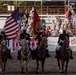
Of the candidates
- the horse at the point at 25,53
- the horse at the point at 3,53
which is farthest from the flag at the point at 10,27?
the horse at the point at 25,53

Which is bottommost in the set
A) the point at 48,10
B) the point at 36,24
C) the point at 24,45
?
the point at 24,45

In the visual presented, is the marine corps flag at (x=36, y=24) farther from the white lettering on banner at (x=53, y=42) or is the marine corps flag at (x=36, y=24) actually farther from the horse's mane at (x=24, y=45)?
the white lettering on banner at (x=53, y=42)

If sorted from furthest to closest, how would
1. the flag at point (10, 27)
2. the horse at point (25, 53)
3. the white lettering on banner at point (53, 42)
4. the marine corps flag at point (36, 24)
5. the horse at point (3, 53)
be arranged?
the white lettering on banner at point (53, 42)
the flag at point (10, 27)
the marine corps flag at point (36, 24)
the horse at point (3, 53)
the horse at point (25, 53)

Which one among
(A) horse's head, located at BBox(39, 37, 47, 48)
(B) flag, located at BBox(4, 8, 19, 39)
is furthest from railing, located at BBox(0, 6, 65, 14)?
(A) horse's head, located at BBox(39, 37, 47, 48)

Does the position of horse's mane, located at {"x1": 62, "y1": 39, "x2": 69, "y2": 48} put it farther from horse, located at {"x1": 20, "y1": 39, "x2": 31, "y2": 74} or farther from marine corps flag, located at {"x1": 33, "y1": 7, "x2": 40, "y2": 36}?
marine corps flag, located at {"x1": 33, "y1": 7, "x2": 40, "y2": 36}

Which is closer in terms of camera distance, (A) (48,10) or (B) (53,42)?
(B) (53,42)

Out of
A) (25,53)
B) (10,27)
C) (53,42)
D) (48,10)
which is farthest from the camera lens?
(48,10)

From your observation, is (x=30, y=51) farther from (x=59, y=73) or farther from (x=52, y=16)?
(x=52, y=16)

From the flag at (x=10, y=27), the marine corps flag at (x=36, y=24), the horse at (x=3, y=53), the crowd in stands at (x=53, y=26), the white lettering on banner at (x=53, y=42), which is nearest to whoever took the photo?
the horse at (x=3, y=53)

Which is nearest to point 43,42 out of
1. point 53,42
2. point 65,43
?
point 65,43

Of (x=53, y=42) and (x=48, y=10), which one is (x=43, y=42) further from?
(x=48, y=10)

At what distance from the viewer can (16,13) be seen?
775 inches

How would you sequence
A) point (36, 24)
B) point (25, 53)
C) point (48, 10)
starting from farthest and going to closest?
point (48, 10), point (36, 24), point (25, 53)

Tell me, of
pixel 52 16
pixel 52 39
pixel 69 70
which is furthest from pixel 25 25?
pixel 69 70
